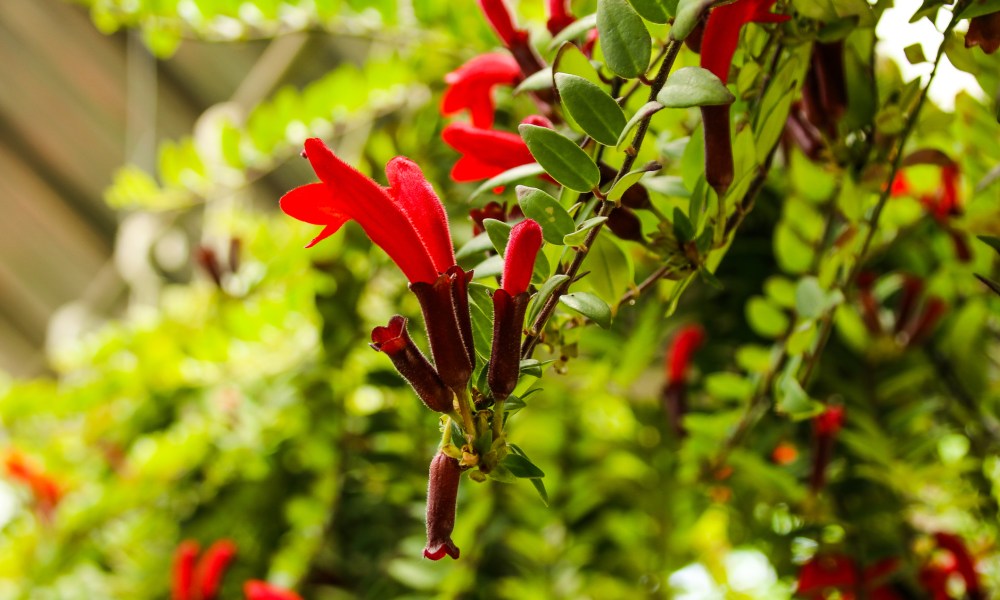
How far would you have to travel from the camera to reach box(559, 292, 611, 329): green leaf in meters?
0.33

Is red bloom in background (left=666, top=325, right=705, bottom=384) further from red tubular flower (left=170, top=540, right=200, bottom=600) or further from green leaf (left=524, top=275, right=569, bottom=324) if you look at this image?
red tubular flower (left=170, top=540, right=200, bottom=600)

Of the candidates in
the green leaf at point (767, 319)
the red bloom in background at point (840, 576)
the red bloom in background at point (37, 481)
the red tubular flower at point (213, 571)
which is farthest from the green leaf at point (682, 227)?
the red bloom in background at point (37, 481)

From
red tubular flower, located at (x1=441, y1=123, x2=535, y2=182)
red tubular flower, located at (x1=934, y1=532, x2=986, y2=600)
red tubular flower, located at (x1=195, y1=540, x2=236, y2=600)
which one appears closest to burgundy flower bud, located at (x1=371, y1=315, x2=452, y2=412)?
red tubular flower, located at (x1=441, y1=123, x2=535, y2=182)

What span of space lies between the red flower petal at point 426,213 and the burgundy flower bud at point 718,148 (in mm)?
119

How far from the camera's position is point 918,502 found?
0.70m

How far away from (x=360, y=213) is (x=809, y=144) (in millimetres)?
272

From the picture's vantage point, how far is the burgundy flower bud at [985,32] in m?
0.36

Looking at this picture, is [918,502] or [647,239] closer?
[647,239]

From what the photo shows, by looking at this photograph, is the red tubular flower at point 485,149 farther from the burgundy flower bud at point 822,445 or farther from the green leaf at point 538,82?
the burgundy flower bud at point 822,445

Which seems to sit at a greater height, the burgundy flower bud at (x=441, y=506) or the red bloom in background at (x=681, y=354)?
the burgundy flower bud at (x=441, y=506)

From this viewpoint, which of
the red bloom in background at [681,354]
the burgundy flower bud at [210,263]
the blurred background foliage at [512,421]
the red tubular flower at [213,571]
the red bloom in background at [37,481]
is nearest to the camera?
the blurred background foliage at [512,421]

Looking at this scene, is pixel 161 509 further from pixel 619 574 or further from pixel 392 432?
pixel 619 574

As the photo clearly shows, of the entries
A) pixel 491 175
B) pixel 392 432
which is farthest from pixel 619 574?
pixel 491 175

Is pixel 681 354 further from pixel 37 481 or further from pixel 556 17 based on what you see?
pixel 37 481
